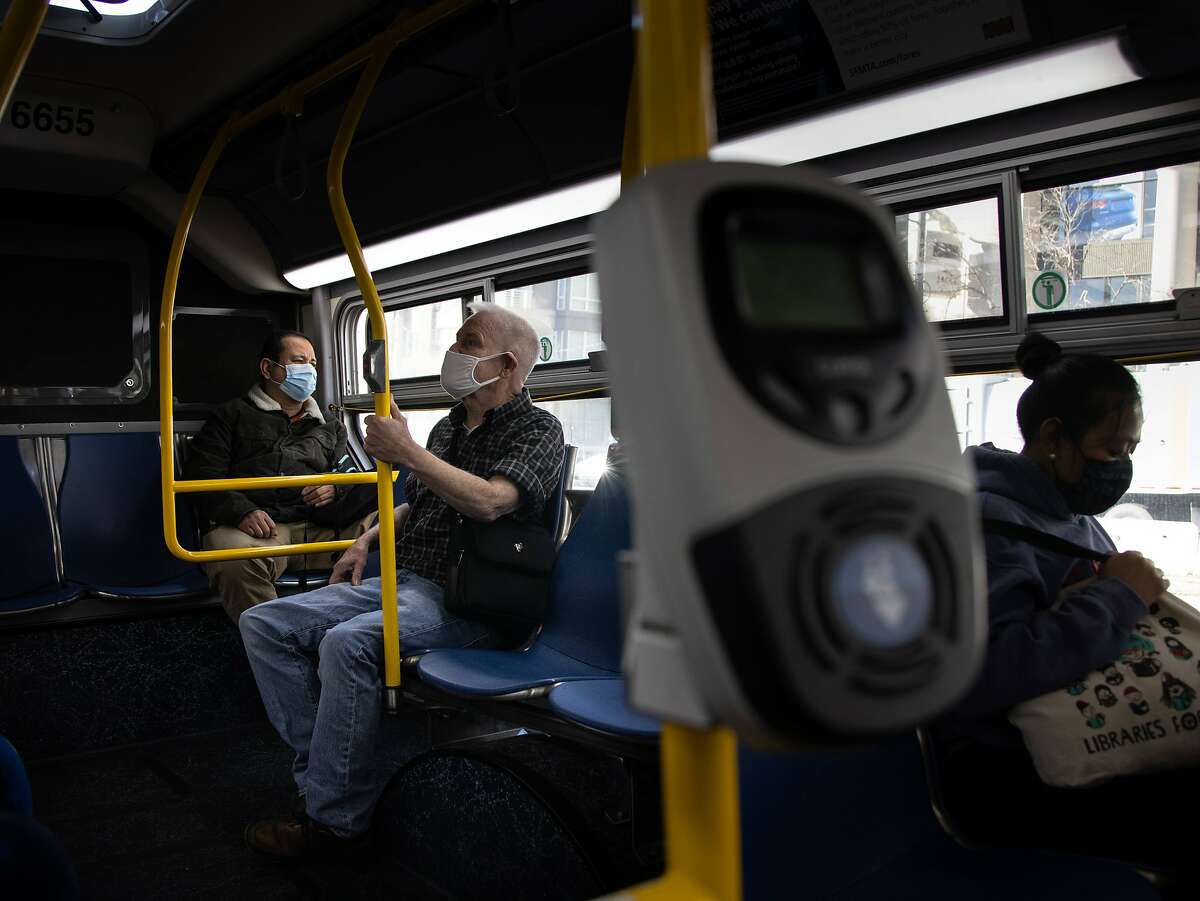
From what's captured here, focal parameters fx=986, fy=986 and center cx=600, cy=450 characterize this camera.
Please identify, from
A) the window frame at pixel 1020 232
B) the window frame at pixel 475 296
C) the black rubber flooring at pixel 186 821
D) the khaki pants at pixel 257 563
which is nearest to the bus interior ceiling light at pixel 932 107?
the window frame at pixel 1020 232

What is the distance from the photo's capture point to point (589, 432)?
159 inches

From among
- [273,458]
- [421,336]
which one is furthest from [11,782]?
[421,336]

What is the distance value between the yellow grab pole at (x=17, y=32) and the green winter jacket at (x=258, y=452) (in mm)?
3346

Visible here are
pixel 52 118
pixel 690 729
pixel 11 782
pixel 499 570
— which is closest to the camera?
pixel 690 729

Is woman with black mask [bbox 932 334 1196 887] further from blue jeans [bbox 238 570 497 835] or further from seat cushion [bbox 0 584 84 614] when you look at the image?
seat cushion [bbox 0 584 84 614]

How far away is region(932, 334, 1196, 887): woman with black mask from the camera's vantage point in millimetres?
1679

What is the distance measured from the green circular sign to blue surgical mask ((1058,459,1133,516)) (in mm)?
749

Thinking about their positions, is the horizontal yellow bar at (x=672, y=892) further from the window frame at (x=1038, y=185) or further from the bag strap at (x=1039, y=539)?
the window frame at (x=1038, y=185)

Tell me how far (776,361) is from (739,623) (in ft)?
0.41

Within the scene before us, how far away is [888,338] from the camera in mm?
513

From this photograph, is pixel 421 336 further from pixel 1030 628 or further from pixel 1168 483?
pixel 1030 628

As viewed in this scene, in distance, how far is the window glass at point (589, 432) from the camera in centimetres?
391

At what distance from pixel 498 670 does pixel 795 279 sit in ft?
7.40

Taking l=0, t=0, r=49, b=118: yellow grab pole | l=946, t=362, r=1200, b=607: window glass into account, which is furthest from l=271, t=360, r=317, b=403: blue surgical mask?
l=0, t=0, r=49, b=118: yellow grab pole
